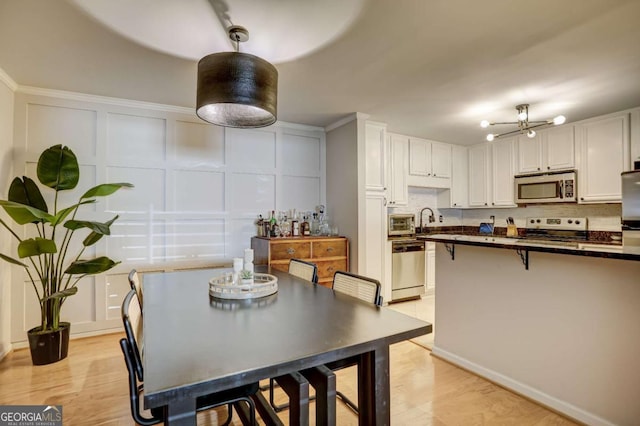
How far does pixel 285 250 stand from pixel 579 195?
12.2 feet

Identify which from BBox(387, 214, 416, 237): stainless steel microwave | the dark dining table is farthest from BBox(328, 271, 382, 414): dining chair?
BBox(387, 214, 416, 237): stainless steel microwave

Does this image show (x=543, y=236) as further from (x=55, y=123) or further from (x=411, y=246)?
(x=55, y=123)

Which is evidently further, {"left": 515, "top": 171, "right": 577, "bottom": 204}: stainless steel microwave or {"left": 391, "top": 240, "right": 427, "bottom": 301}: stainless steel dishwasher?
{"left": 391, "top": 240, "right": 427, "bottom": 301}: stainless steel dishwasher

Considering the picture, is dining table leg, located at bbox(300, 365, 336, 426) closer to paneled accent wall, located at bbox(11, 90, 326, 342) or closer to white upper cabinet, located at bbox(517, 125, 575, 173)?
paneled accent wall, located at bbox(11, 90, 326, 342)

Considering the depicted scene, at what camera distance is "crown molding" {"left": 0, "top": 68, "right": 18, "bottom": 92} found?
2.68 meters

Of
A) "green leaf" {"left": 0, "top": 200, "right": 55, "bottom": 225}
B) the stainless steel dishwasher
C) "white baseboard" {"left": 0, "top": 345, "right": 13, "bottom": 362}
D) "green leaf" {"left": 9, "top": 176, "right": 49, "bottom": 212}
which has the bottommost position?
"white baseboard" {"left": 0, "top": 345, "right": 13, "bottom": 362}

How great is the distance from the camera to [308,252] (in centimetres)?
364

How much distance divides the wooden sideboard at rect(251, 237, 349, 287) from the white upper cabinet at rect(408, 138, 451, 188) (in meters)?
1.79

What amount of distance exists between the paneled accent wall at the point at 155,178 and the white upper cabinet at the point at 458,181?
264 centimetres

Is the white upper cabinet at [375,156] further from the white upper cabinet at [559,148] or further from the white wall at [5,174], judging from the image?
the white wall at [5,174]

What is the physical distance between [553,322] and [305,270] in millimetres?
1700

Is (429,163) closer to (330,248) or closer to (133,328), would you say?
(330,248)

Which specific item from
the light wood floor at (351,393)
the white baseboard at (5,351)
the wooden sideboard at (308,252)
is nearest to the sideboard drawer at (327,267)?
the wooden sideboard at (308,252)

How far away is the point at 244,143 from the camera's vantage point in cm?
395
